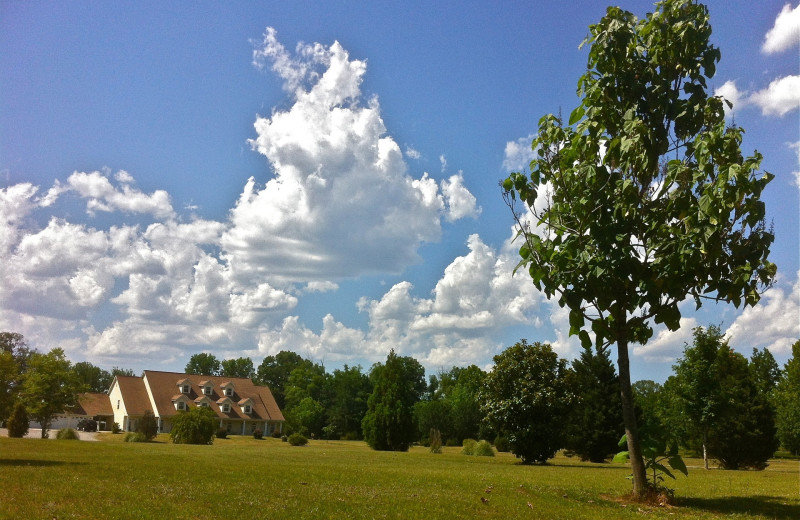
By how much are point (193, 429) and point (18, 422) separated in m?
11.5

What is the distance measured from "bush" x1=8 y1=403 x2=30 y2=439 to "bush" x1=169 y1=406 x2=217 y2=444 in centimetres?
985

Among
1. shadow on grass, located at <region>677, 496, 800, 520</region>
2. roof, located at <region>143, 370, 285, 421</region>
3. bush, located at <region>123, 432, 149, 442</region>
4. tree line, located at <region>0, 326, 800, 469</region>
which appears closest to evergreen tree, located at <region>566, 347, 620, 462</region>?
tree line, located at <region>0, 326, 800, 469</region>

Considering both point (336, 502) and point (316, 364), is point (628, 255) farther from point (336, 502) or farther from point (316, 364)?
point (316, 364)

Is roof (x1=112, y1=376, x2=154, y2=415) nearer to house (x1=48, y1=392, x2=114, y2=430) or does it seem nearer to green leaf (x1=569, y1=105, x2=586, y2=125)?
house (x1=48, y1=392, x2=114, y2=430)

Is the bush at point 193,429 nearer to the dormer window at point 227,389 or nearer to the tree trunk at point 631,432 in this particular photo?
the dormer window at point 227,389

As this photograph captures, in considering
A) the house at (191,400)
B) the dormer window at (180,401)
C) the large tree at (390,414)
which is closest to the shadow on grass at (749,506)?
the large tree at (390,414)

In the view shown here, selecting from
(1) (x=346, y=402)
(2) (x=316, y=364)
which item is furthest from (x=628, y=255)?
(2) (x=316, y=364)

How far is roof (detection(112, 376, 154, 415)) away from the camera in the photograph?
66.4 m

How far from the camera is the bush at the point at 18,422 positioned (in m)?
40.0

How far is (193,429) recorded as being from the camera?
4366cm

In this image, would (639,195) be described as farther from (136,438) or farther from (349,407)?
(349,407)

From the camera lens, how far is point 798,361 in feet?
198

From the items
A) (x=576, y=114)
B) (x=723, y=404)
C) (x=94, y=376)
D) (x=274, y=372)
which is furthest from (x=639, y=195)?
(x=94, y=376)

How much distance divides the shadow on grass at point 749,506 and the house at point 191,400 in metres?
59.8
